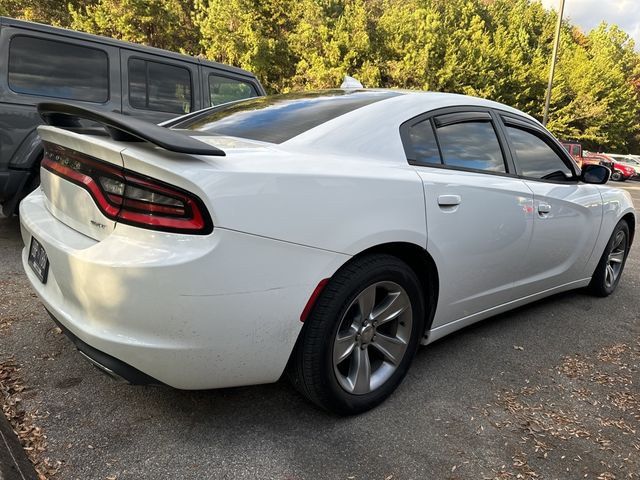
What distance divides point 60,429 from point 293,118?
1706 mm

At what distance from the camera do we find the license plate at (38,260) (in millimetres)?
1987

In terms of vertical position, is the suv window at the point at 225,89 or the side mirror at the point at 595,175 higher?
the suv window at the point at 225,89

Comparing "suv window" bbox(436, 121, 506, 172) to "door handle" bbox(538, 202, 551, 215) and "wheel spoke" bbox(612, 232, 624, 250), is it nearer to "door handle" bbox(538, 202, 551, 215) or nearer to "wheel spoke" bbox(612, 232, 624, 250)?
"door handle" bbox(538, 202, 551, 215)

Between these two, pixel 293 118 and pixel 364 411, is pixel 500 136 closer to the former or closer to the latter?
pixel 293 118

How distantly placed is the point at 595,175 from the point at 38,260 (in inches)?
145

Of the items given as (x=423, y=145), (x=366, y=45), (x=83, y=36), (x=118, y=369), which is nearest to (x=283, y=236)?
(x=118, y=369)

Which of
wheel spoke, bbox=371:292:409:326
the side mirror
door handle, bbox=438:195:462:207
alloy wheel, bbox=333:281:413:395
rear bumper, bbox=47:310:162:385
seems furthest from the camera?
the side mirror

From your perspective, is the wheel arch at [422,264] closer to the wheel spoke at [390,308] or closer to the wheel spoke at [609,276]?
the wheel spoke at [390,308]

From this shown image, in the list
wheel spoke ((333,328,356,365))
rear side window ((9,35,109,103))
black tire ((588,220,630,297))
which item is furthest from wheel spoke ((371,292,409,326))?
rear side window ((9,35,109,103))

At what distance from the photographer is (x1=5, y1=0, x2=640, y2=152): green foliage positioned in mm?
21620

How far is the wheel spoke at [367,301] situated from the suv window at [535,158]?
1483 millimetres

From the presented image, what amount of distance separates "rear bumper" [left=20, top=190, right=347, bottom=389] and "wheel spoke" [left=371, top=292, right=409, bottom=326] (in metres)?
0.45

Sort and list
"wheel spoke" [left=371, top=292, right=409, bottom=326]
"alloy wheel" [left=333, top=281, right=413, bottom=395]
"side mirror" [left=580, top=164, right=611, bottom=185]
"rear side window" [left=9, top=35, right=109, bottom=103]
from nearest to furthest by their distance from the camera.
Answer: "alloy wheel" [left=333, top=281, right=413, bottom=395] → "wheel spoke" [left=371, top=292, right=409, bottom=326] → "side mirror" [left=580, top=164, right=611, bottom=185] → "rear side window" [left=9, top=35, right=109, bottom=103]

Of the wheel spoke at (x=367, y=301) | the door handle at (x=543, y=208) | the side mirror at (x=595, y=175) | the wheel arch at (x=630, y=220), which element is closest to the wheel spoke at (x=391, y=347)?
the wheel spoke at (x=367, y=301)
